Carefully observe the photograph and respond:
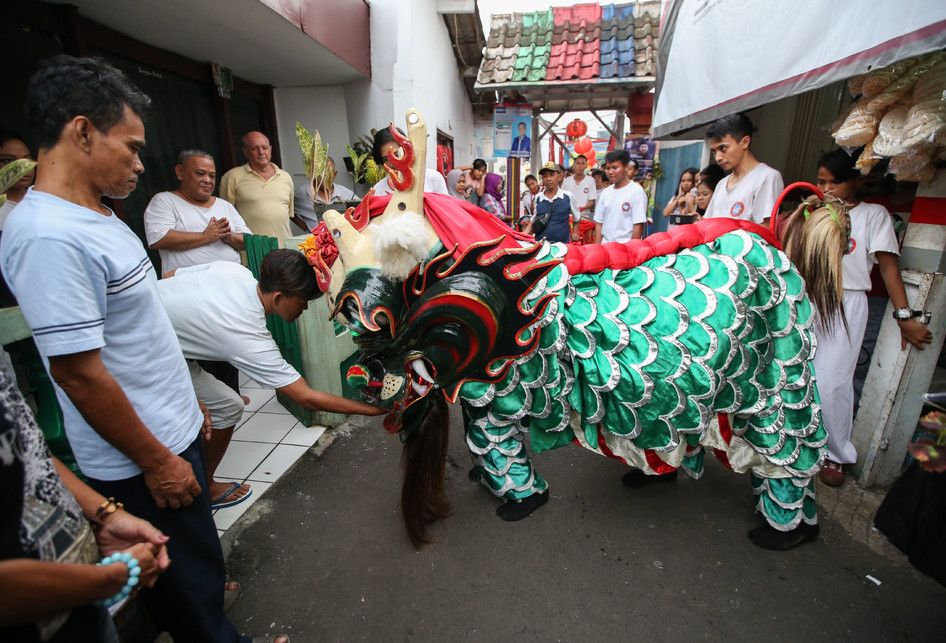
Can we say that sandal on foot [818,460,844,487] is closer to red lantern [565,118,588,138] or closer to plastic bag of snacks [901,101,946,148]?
plastic bag of snacks [901,101,946,148]

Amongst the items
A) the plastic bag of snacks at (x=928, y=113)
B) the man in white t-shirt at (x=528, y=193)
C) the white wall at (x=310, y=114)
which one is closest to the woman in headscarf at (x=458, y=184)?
the man in white t-shirt at (x=528, y=193)

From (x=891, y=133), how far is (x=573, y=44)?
248 inches

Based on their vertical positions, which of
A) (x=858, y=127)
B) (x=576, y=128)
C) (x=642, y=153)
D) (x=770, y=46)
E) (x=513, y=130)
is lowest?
(x=858, y=127)

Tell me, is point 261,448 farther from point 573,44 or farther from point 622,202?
point 573,44

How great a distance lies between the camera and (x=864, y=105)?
1.93 m

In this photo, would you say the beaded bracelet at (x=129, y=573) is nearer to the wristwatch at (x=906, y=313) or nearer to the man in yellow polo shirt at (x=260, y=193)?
the wristwatch at (x=906, y=313)

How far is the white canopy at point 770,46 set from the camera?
1461 millimetres

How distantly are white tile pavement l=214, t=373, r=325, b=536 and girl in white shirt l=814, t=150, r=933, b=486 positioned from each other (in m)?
2.65

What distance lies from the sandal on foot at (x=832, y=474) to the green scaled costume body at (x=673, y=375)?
598 millimetres

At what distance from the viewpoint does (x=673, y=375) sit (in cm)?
160

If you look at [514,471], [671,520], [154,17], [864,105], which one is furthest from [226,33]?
[671,520]

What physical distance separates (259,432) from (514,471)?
177 cm

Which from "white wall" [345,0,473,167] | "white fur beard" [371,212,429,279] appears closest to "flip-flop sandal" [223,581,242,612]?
"white fur beard" [371,212,429,279]

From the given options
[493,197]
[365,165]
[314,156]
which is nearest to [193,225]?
[314,156]
